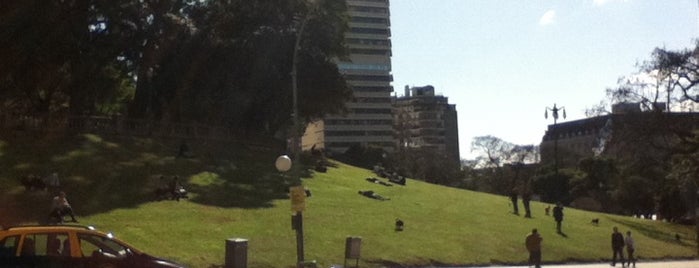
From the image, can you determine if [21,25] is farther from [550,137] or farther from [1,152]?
[550,137]

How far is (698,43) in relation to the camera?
56.2 m

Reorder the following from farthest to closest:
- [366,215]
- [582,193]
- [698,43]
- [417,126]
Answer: [417,126]
[582,193]
[698,43]
[366,215]

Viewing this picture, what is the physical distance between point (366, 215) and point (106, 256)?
25.1 meters

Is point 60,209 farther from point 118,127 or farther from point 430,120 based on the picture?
point 430,120

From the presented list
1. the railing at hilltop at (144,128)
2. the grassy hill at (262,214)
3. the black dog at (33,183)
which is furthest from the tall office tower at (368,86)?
the black dog at (33,183)

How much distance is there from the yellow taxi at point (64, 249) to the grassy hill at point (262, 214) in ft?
31.8

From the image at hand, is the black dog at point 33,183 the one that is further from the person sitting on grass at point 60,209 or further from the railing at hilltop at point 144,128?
the railing at hilltop at point 144,128

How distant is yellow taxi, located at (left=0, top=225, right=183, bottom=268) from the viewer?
16.0 metres

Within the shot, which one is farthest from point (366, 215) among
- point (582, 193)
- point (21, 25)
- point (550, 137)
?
point (550, 137)

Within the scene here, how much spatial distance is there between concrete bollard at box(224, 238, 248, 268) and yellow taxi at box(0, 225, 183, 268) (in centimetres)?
810

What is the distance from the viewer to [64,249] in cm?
1639

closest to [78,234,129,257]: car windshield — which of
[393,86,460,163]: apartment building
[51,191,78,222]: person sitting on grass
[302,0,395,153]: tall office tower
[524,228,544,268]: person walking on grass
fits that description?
[51,191,78,222]: person sitting on grass

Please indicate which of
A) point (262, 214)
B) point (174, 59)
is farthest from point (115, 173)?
point (174, 59)

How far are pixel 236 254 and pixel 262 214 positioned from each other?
40.4 feet
